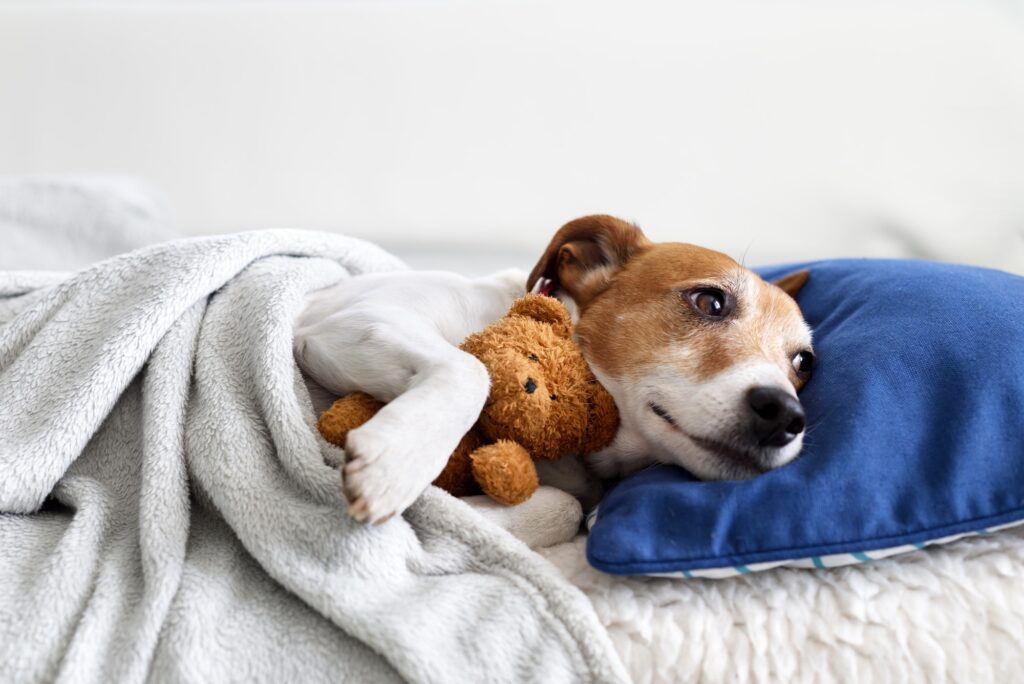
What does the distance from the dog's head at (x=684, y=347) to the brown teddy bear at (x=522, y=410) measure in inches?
3.1

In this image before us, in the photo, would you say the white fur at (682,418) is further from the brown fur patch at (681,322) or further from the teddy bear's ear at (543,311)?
the teddy bear's ear at (543,311)

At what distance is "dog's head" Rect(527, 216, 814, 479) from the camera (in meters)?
1.09

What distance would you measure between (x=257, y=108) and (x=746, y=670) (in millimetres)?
2261

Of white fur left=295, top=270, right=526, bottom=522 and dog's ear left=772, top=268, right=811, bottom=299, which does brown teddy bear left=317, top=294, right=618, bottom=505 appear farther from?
dog's ear left=772, top=268, right=811, bottom=299

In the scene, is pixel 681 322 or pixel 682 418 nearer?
pixel 682 418

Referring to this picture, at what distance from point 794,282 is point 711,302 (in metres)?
0.37

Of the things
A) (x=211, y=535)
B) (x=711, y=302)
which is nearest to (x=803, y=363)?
(x=711, y=302)

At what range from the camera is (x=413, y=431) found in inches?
36.3

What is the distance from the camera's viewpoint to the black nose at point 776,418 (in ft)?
3.42

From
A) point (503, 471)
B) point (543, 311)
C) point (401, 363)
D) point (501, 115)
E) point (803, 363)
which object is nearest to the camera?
point (503, 471)

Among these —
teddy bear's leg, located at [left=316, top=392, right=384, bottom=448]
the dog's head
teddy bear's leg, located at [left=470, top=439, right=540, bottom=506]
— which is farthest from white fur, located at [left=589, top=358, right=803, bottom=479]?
teddy bear's leg, located at [left=316, top=392, right=384, bottom=448]

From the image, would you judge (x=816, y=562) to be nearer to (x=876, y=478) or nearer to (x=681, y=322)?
(x=876, y=478)

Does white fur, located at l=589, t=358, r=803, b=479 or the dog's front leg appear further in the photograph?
white fur, located at l=589, t=358, r=803, b=479

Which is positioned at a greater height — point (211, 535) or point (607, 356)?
point (607, 356)
